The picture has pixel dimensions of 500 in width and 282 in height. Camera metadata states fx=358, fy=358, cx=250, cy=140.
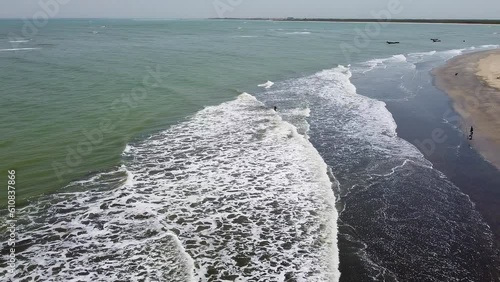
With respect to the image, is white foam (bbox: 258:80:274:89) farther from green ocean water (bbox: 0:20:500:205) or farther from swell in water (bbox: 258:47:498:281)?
swell in water (bbox: 258:47:498:281)

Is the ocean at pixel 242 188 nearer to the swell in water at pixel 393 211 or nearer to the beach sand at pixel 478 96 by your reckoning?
the swell in water at pixel 393 211

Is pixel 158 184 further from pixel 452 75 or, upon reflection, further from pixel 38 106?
pixel 452 75

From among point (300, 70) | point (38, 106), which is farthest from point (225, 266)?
point (300, 70)

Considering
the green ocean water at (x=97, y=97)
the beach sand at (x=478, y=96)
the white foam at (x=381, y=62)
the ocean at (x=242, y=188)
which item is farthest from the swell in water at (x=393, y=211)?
the white foam at (x=381, y=62)

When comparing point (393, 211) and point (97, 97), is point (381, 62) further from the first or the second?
point (393, 211)

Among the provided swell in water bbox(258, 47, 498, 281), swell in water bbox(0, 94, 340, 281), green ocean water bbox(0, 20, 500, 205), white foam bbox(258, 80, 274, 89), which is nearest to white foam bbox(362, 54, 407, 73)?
green ocean water bbox(0, 20, 500, 205)

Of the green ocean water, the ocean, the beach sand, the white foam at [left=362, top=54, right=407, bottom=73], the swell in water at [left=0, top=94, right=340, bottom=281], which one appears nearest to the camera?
the swell in water at [left=0, top=94, right=340, bottom=281]
